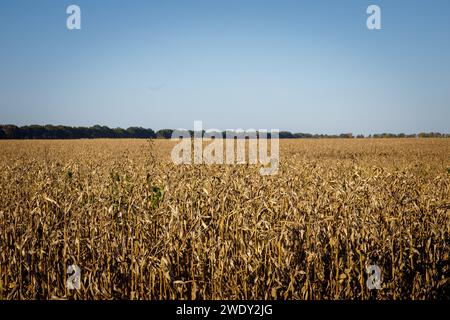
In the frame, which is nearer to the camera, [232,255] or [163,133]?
[232,255]

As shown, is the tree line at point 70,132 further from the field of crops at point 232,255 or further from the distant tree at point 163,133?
the field of crops at point 232,255

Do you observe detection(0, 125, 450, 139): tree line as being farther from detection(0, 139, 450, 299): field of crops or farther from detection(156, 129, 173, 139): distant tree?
detection(0, 139, 450, 299): field of crops

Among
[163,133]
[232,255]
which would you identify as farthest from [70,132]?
[232,255]

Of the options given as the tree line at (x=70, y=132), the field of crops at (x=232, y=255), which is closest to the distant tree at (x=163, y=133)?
the tree line at (x=70, y=132)

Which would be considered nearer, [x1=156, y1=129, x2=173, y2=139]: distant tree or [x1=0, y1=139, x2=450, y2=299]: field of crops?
[x1=0, y1=139, x2=450, y2=299]: field of crops

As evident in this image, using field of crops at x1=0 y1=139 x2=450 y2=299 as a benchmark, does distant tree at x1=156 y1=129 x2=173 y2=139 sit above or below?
above

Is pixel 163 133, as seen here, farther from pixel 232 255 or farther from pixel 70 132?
pixel 232 255

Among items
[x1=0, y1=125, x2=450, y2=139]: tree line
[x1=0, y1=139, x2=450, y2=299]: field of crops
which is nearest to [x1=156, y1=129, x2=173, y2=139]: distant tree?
[x1=0, y1=125, x2=450, y2=139]: tree line

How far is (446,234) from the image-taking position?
474 centimetres

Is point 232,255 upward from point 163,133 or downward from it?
downward

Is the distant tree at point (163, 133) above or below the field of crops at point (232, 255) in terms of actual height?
above

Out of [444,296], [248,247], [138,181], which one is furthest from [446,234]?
[138,181]

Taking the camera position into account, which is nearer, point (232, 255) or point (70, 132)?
point (232, 255)
